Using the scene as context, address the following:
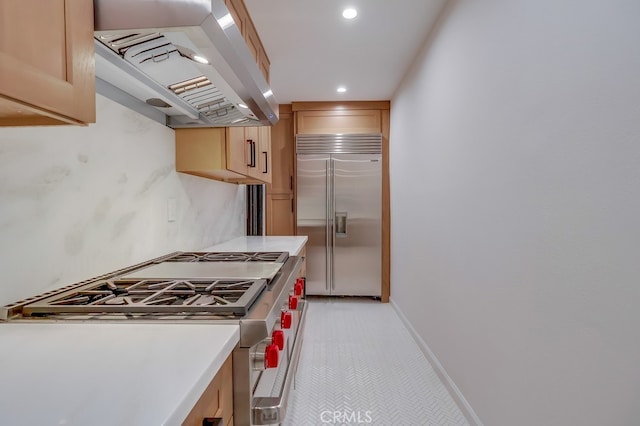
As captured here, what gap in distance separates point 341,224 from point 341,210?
164 millimetres

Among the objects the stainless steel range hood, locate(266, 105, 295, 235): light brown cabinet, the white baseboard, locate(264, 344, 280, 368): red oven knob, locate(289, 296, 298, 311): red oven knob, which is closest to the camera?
the stainless steel range hood

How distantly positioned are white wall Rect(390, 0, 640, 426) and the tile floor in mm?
259

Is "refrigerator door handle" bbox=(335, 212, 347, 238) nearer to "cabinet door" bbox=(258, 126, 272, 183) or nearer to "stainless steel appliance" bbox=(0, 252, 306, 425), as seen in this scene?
"cabinet door" bbox=(258, 126, 272, 183)

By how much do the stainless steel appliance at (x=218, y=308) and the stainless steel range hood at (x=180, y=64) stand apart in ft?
2.27

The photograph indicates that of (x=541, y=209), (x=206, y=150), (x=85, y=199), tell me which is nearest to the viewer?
(x=541, y=209)

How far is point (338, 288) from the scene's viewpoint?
399cm

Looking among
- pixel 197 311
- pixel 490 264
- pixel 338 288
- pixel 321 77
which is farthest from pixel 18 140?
pixel 338 288

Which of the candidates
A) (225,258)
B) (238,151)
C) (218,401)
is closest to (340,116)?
(238,151)

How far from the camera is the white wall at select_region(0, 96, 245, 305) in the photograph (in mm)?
971

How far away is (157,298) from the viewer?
0.97 metres

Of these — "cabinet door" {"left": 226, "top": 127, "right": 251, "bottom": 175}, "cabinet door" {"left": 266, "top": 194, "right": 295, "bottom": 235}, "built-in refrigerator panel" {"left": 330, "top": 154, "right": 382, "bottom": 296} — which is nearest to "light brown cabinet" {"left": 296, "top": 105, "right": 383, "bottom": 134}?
"built-in refrigerator panel" {"left": 330, "top": 154, "right": 382, "bottom": 296}

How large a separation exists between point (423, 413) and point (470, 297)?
70 cm

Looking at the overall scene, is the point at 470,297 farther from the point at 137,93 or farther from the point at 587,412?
the point at 137,93

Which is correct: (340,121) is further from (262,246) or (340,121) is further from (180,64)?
(180,64)
